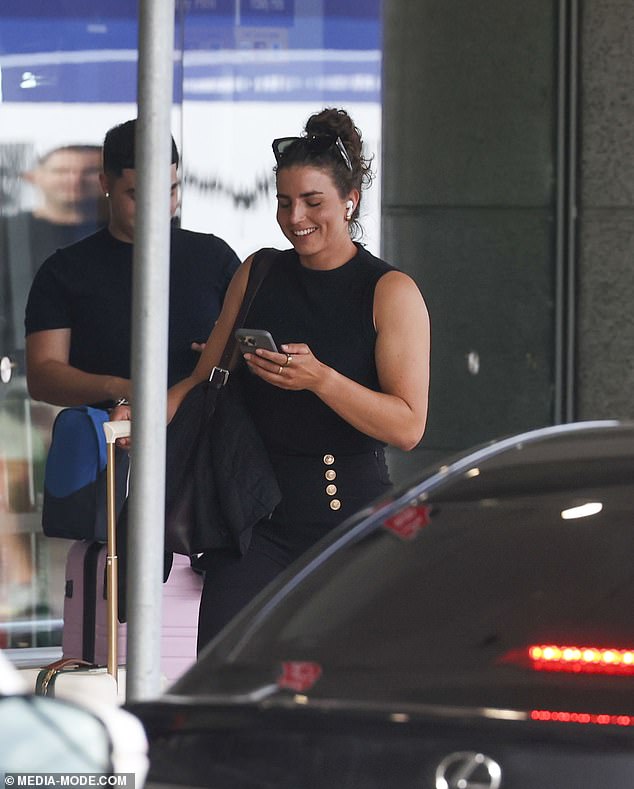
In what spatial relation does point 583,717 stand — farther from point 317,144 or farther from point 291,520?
point 317,144

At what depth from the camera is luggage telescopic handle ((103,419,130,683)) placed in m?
3.69

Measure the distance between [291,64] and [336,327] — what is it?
3.08m

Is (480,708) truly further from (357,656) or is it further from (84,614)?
(84,614)

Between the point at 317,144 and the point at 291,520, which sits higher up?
the point at 317,144

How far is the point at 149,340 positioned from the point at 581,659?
117cm

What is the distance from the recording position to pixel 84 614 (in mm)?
4371

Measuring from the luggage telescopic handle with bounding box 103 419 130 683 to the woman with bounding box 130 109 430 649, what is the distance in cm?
16

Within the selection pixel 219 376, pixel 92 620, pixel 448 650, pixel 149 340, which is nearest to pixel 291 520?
pixel 219 376

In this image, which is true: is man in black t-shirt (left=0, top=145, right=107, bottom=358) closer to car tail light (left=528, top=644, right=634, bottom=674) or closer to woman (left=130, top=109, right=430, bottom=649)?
woman (left=130, top=109, right=430, bottom=649)

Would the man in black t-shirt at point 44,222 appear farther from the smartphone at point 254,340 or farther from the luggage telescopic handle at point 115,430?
the smartphone at point 254,340

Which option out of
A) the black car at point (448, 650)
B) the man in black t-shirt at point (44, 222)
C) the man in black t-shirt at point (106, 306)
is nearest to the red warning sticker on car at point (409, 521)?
the black car at point (448, 650)

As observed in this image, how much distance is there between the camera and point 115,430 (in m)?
3.66

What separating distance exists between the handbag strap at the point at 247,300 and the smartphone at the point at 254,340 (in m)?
0.17

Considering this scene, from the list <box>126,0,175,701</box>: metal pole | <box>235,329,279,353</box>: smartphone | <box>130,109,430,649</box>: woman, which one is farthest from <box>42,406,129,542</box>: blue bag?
<box>126,0,175,701</box>: metal pole
